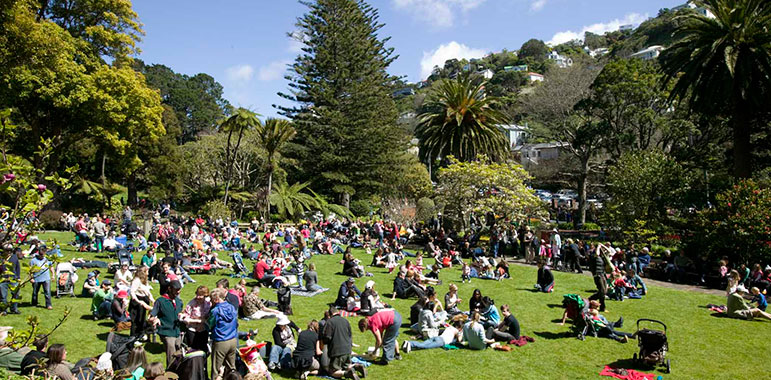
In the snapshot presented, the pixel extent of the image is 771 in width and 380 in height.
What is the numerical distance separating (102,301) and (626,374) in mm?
9270

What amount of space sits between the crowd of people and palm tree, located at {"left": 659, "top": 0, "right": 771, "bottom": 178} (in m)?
7.73

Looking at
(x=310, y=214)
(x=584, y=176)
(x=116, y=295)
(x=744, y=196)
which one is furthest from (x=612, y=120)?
(x=116, y=295)

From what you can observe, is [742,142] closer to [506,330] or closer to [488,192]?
[488,192]

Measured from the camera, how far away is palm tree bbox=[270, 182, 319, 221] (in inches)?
1126

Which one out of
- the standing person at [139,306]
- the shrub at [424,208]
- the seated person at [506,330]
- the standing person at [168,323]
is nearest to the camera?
the standing person at [168,323]

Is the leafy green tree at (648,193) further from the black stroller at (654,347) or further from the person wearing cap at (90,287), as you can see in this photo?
the person wearing cap at (90,287)

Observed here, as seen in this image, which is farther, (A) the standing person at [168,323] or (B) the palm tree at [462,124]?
(B) the palm tree at [462,124]

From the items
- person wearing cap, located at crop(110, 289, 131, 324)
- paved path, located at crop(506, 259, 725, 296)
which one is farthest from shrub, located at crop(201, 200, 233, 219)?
paved path, located at crop(506, 259, 725, 296)

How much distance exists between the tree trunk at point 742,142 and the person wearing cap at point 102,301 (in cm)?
2203

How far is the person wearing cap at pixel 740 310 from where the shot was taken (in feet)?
35.7

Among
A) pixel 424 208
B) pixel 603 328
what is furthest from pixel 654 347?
pixel 424 208

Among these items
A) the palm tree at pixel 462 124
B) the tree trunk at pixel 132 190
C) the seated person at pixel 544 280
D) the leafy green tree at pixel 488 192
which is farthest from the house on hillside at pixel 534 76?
the seated person at pixel 544 280

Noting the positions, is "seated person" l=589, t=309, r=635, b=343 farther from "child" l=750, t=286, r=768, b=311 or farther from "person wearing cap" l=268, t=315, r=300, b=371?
"person wearing cap" l=268, t=315, r=300, b=371

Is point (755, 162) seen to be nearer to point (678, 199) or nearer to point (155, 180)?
point (678, 199)
